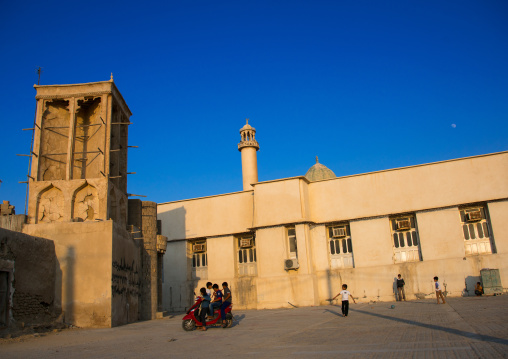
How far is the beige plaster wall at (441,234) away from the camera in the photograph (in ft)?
78.9

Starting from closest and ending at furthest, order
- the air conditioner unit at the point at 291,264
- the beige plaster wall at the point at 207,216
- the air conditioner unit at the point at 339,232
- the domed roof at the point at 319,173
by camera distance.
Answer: the air conditioner unit at the point at 291,264 → the air conditioner unit at the point at 339,232 → the beige plaster wall at the point at 207,216 → the domed roof at the point at 319,173

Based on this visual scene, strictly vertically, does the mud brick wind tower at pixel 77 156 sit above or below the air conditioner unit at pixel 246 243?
above

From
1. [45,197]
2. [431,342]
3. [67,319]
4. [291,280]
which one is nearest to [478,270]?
[291,280]

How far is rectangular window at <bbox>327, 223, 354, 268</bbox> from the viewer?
26562 millimetres

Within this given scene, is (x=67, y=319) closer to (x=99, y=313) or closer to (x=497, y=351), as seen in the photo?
(x=99, y=313)

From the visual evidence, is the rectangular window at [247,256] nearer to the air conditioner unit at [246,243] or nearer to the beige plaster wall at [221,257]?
the air conditioner unit at [246,243]

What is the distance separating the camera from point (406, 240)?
83.6 ft

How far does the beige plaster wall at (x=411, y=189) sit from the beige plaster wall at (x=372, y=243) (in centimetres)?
60

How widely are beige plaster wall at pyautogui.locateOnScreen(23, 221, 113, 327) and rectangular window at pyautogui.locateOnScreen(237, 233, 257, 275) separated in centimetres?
1366

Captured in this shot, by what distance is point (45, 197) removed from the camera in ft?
61.0

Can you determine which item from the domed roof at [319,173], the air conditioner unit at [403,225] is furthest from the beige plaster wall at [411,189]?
the domed roof at [319,173]

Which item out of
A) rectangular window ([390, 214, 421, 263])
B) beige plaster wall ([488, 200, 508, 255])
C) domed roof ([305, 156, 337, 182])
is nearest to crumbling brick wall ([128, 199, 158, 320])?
rectangular window ([390, 214, 421, 263])

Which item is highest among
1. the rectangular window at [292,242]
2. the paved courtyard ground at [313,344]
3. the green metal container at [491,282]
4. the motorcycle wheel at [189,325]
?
the rectangular window at [292,242]

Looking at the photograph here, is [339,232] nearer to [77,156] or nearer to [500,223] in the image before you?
[500,223]
